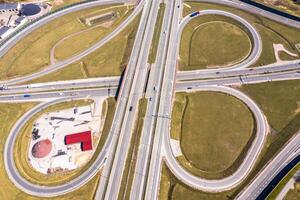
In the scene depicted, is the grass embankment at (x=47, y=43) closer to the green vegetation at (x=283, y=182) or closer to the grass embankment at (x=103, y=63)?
the grass embankment at (x=103, y=63)

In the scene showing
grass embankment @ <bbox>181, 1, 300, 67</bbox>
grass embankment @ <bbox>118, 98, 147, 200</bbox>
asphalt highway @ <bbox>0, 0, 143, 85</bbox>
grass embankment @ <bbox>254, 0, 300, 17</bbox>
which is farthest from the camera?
grass embankment @ <bbox>254, 0, 300, 17</bbox>

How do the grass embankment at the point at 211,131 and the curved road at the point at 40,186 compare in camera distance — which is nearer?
the curved road at the point at 40,186

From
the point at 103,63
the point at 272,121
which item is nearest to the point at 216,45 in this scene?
the point at 272,121

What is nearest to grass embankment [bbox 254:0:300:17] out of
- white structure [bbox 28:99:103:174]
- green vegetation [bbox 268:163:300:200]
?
green vegetation [bbox 268:163:300:200]

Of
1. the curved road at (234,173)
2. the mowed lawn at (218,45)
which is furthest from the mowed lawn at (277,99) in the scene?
the mowed lawn at (218,45)

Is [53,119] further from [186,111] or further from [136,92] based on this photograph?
[186,111]

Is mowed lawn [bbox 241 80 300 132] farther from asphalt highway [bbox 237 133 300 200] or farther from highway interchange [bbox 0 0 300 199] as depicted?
asphalt highway [bbox 237 133 300 200]

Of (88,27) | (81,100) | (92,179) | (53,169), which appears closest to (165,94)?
(81,100)
